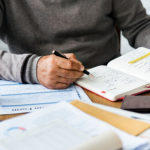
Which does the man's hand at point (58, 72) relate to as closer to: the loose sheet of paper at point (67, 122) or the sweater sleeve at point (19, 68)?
the sweater sleeve at point (19, 68)

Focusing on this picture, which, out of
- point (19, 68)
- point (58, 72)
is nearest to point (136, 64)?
point (58, 72)

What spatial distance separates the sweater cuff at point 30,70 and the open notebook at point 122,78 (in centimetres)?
14

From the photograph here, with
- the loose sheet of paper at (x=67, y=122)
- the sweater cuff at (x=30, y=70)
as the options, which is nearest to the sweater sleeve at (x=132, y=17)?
the sweater cuff at (x=30, y=70)

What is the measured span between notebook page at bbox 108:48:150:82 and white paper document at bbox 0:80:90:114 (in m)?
0.19

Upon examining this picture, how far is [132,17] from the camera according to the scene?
1.45 meters

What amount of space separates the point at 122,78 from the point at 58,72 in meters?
0.20

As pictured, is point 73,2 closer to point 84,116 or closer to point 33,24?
point 33,24

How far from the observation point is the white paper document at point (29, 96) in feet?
2.63

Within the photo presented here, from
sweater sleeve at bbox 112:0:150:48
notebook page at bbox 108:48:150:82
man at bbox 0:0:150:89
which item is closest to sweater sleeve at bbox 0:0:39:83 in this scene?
man at bbox 0:0:150:89

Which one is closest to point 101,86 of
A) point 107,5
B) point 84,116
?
point 84,116

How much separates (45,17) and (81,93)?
479 mm

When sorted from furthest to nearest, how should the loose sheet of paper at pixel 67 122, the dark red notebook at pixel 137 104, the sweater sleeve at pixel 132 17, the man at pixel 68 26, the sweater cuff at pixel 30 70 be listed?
the sweater sleeve at pixel 132 17 → the man at pixel 68 26 → the sweater cuff at pixel 30 70 → the dark red notebook at pixel 137 104 → the loose sheet of paper at pixel 67 122

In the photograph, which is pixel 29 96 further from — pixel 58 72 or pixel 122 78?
pixel 122 78

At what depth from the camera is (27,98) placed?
0.86m
